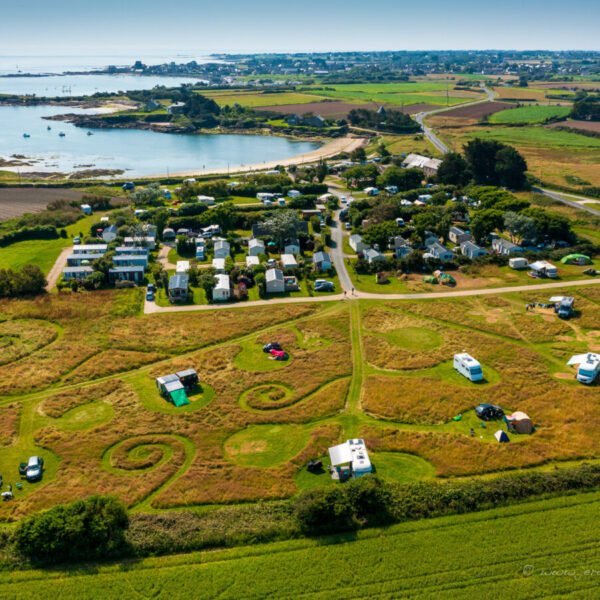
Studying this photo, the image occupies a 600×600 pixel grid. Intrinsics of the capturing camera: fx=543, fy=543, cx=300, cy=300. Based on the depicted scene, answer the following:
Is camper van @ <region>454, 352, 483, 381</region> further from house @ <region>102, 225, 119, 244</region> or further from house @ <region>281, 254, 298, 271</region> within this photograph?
house @ <region>102, 225, 119, 244</region>

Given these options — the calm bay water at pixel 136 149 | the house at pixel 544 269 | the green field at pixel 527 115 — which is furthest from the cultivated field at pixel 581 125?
the house at pixel 544 269

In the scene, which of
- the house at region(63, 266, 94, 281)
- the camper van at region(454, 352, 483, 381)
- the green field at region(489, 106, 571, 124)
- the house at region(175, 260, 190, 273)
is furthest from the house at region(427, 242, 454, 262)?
the green field at region(489, 106, 571, 124)

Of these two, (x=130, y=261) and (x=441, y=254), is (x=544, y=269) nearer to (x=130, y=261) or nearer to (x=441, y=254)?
(x=441, y=254)

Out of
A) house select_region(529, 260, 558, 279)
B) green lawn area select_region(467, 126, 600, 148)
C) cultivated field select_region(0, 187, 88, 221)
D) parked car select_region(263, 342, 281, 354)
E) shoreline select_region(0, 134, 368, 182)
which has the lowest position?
parked car select_region(263, 342, 281, 354)

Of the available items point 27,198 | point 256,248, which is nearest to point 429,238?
point 256,248

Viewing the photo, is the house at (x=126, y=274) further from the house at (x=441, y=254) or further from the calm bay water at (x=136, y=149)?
the calm bay water at (x=136, y=149)

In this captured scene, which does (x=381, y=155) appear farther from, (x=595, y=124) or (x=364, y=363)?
(x=364, y=363)
